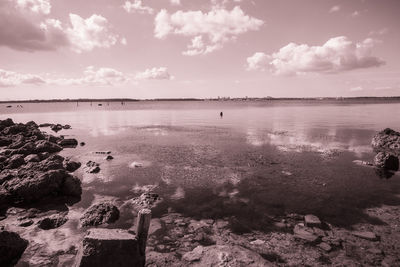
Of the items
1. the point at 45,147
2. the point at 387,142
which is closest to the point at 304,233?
the point at 387,142

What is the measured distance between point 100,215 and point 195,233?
468cm

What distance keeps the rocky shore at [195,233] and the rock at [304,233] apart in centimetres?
4

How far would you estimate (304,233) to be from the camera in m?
10.6

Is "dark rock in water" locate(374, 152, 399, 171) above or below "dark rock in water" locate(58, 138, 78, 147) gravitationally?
above

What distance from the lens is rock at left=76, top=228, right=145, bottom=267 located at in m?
7.32

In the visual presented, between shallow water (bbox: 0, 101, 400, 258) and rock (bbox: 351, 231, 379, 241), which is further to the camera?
shallow water (bbox: 0, 101, 400, 258)

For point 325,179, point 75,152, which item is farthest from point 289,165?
point 75,152

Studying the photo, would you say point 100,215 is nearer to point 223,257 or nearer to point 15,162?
point 223,257

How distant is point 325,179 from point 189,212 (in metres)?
10.6

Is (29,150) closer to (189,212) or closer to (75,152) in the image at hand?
(75,152)

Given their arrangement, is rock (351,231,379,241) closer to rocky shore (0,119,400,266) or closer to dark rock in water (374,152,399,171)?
rocky shore (0,119,400,266)

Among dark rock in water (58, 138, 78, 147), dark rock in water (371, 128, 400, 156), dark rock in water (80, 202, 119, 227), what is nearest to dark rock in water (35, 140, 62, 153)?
dark rock in water (58, 138, 78, 147)

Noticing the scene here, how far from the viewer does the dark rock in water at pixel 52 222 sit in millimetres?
11219

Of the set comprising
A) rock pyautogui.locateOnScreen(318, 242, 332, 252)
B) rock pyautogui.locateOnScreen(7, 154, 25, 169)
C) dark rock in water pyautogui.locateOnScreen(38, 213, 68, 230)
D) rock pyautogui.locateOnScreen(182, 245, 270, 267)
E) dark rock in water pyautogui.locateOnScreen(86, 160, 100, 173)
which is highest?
rock pyautogui.locateOnScreen(7, 154, 25, 169)
